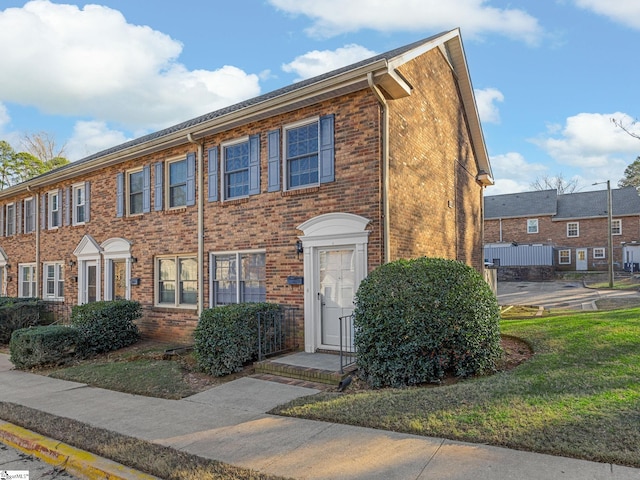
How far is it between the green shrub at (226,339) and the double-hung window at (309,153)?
292 cm

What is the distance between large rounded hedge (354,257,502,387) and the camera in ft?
21.1

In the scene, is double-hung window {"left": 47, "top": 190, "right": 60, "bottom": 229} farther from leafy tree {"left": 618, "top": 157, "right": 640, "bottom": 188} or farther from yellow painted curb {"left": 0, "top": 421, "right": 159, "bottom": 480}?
leafy tree {"left": 618, "top": 157, "right": 640, "bottom": 188}

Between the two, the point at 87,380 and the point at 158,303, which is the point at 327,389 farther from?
the point at 158,303

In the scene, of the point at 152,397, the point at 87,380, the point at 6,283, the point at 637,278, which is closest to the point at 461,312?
the point at 152,397

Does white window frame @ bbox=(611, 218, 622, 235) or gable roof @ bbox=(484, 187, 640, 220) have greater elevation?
gable roof @ bbox=(484, 187, 640, 220)

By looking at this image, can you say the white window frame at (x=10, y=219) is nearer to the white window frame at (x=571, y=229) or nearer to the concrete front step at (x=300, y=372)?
the concrete front step at (x=300, y=372)

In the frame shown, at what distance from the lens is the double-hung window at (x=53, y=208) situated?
1599 centimetres

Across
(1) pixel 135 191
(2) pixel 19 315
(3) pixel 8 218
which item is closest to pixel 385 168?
(1) pixel 135 191

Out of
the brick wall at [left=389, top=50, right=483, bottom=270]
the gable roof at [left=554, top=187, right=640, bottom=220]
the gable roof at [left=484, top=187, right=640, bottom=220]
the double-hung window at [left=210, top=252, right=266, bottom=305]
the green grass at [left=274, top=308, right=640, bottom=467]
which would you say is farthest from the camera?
the gable roof at [left=484, top=187, right=640, bottom=220]

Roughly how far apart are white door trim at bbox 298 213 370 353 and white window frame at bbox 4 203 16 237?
15457mm

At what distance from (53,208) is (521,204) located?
118 feet

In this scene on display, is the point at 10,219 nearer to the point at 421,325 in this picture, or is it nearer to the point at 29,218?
the point at 29,218

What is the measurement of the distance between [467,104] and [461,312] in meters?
9.49

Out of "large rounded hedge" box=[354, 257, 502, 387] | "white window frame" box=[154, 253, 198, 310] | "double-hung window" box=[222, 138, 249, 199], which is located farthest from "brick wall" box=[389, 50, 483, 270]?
"white window frame" box=[154, 253, 198, 310]
